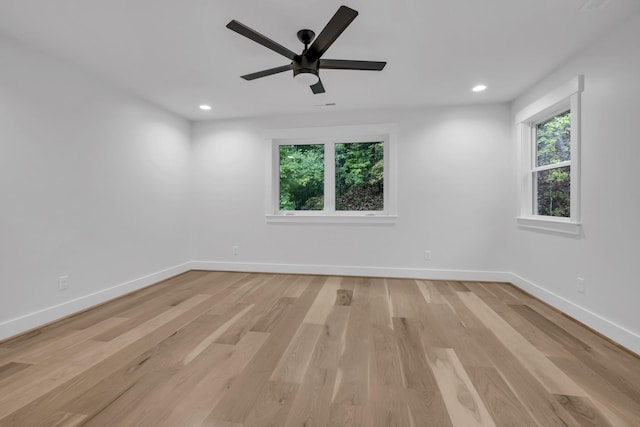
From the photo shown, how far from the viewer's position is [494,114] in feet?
12.5

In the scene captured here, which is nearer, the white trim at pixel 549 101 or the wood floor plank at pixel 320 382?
the wood floor plank at pixel 320 382

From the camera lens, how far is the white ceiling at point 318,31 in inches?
76.6

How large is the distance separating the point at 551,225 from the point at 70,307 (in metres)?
4.77

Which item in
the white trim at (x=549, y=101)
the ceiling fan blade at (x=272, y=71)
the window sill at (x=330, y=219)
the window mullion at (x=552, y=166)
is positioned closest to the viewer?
the ceiling fan blade at (x=272, y=71)

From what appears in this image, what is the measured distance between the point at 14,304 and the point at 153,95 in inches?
97.8

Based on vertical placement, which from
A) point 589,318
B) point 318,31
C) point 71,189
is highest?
point 318,31

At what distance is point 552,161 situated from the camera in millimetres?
3123

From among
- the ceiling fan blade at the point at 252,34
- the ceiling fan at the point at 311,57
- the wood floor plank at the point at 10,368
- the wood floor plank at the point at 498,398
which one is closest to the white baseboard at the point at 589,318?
the wood floor plank at the point at 498,398

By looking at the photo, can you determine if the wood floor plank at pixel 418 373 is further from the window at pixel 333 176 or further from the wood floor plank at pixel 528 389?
the window at pixel 333 176

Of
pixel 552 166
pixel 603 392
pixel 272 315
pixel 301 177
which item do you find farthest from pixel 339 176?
pixel 603 392

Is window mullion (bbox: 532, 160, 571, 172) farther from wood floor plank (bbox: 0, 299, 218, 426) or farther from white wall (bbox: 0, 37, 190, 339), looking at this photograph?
white wall (bbox: 0, 37, 190, 339)

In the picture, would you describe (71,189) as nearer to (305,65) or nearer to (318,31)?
(305,65)

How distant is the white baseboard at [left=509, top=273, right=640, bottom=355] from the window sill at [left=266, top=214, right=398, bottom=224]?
177 centimetres

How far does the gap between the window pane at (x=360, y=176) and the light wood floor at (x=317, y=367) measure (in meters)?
1.71
